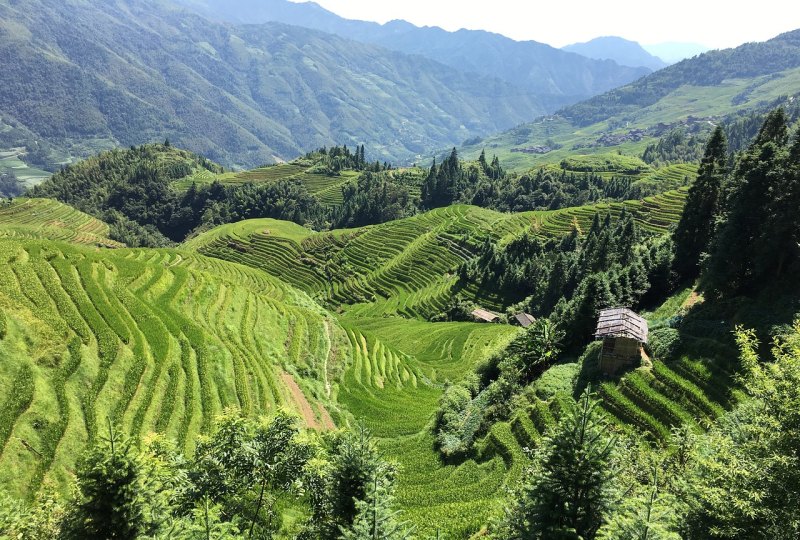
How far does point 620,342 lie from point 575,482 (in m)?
24.6

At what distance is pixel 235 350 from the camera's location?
45875mm

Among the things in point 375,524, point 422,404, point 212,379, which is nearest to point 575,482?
point 375,524

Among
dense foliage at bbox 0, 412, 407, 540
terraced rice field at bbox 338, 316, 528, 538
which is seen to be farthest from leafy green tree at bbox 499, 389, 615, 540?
terraced rice field at bbox 338, 316, 528, 538

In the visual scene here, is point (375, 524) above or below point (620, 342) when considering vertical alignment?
above

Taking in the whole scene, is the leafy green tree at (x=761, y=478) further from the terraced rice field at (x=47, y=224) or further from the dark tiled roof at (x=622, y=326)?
the terraced rice field at (x=47, y=224)

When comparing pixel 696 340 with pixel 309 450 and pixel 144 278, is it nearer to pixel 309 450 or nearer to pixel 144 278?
pixel 309 450

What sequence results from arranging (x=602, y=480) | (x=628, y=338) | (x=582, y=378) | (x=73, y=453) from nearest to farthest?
(x=602, y=480) < (x=73, y=453) < (x=628, y=338) < (x=582, y=378)

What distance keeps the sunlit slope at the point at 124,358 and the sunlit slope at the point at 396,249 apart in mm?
64001

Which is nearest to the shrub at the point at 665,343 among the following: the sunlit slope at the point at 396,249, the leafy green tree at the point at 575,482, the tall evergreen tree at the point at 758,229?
the tall evergreen tree at the point at 758,229

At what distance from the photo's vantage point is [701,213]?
57.7 m

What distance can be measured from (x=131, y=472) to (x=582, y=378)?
3441 cm

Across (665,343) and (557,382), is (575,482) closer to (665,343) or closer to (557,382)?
(557,382)

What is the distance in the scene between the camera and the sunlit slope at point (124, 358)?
28.5m

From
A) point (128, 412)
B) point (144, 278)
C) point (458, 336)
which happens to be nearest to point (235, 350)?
point (128, 412)
